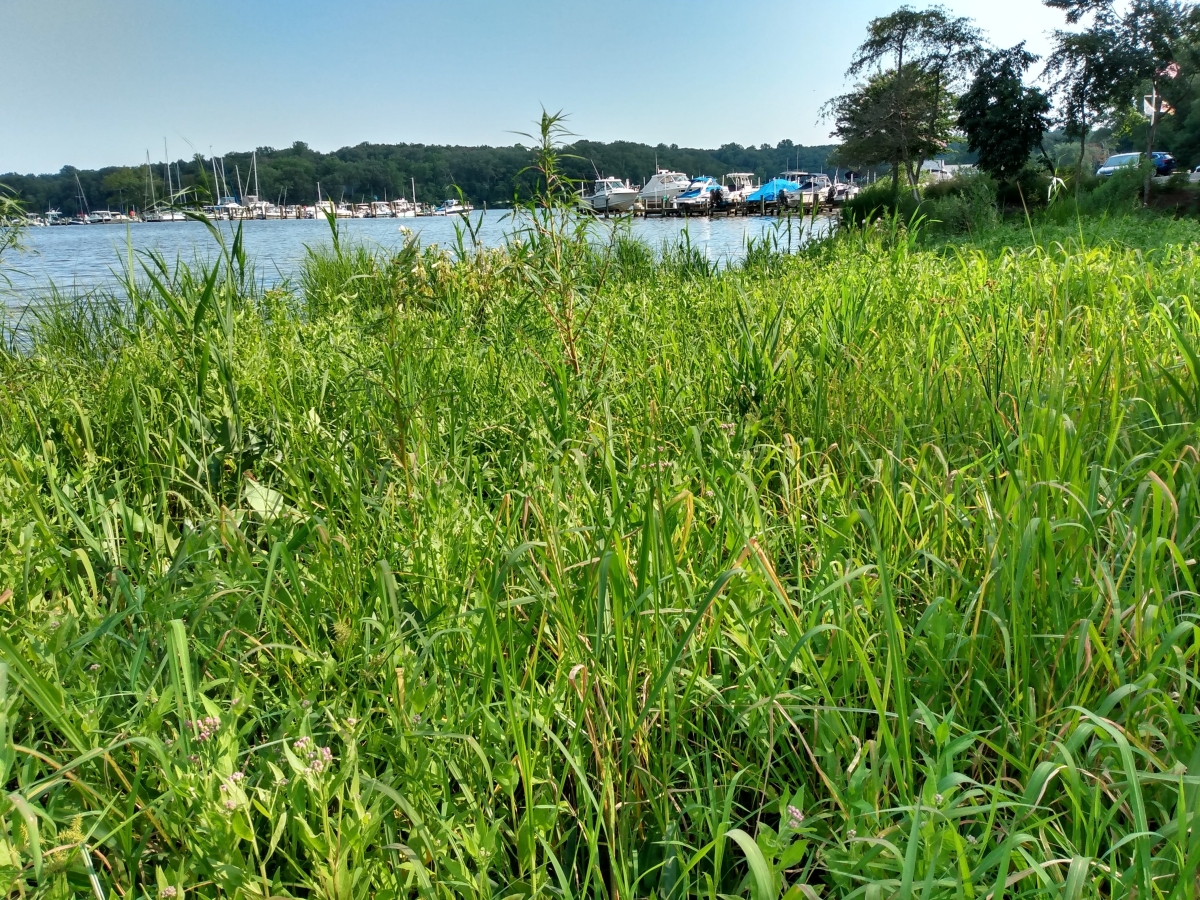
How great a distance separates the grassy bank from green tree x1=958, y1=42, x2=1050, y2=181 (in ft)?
79.1

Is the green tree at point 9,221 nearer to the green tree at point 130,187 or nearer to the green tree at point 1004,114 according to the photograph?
the green tree at point 130,187

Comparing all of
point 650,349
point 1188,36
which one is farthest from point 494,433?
point 1188,36

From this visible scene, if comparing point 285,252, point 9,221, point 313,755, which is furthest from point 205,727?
point 285,252

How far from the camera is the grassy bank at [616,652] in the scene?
1.02m

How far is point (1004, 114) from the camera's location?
886 inches

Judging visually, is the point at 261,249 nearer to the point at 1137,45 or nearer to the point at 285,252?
the point at 285,252

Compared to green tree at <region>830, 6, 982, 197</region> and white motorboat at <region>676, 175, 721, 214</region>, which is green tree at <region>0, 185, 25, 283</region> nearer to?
green tree at <region>830, 6, 982, 197</region>

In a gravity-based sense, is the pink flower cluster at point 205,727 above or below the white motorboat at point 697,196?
below

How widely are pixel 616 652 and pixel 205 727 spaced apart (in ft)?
2.08

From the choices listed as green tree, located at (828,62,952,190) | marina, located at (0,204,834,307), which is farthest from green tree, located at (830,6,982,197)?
marina, located at (0,204,834,307)

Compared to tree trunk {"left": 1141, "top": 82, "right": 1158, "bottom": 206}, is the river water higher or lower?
lower

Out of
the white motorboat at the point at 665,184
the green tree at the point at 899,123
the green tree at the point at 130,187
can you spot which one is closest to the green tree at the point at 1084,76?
the green tree at the point at 899,123

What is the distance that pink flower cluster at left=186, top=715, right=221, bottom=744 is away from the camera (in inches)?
42.7

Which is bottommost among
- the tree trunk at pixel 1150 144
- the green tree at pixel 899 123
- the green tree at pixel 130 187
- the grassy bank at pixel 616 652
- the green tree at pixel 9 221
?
the grassy bank at pixel 616 652
